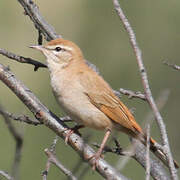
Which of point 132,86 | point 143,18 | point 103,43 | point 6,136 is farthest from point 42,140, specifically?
point 143,18

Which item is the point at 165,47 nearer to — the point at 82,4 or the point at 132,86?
the point at 132,86

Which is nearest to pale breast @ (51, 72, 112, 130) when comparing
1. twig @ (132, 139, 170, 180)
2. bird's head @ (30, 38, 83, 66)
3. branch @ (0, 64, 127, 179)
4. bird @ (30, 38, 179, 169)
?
bird @ (30, 38, 179, 169)

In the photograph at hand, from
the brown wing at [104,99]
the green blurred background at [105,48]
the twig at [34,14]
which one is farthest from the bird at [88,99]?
the green blurred background at [105,48]

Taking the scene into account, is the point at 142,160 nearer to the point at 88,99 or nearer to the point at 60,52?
the point at 88,99

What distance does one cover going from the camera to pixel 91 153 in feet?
11.6

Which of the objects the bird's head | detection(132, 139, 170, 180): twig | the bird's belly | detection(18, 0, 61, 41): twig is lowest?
detection(132, 139, 170, 180): twig

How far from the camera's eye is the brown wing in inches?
178

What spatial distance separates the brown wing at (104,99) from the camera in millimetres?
4527

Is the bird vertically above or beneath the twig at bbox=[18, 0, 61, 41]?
beneath

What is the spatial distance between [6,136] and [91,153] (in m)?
3.97

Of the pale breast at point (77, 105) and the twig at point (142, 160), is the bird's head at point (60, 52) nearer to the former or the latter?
the pale breast at point (77, 105)

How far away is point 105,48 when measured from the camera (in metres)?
9.38

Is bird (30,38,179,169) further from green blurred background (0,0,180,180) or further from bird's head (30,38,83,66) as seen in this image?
green blurred background (0,0,180,180)

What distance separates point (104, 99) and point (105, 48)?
487 cm
